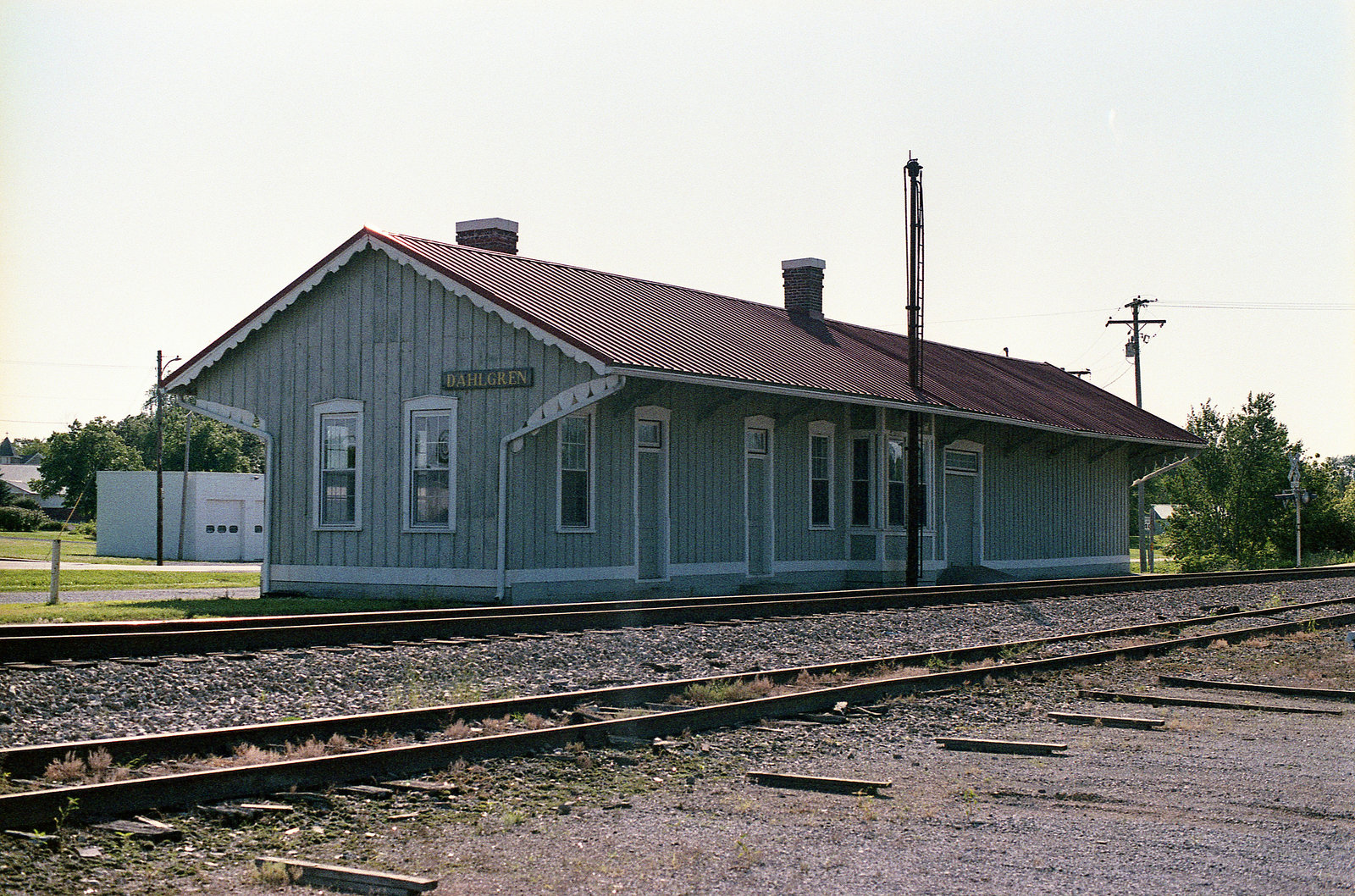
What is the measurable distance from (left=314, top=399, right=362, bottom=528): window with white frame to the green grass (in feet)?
15.1

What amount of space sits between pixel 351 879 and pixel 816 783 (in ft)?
8.60

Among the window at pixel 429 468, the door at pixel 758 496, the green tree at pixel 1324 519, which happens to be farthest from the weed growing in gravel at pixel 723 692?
the green tree at pixel 1324 519

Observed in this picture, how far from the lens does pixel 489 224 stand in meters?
21.5

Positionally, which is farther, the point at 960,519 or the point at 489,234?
the point at 960,519

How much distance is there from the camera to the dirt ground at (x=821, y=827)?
16.6ft

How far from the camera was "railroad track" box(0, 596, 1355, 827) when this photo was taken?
5.70 meters

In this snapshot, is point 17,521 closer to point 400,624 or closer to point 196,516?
point 196,516

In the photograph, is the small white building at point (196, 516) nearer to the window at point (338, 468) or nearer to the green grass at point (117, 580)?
the green grass at point (117, 580)

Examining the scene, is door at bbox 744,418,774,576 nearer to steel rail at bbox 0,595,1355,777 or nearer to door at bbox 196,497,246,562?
steel rail at bbox 0,595,1355,777

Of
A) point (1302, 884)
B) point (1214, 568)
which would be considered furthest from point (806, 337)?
point (1214, 568)

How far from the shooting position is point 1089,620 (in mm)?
15977

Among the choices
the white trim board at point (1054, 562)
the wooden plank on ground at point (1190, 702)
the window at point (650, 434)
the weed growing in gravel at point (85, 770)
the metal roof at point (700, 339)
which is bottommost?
the wooden plank on ground at point (1190, 702)

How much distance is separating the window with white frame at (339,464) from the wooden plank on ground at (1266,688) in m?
11.1

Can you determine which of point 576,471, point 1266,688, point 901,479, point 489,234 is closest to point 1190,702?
point 1266,688
